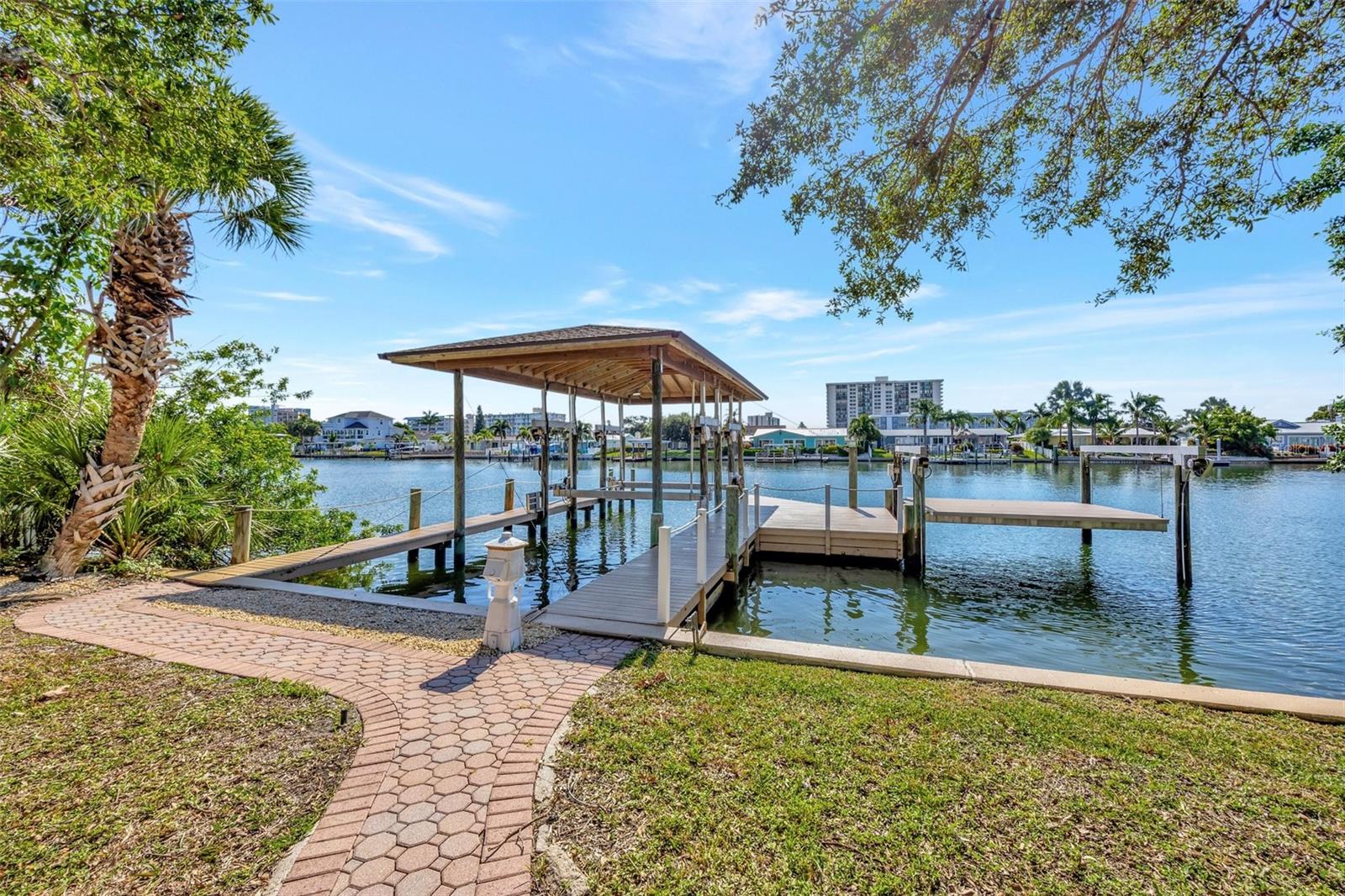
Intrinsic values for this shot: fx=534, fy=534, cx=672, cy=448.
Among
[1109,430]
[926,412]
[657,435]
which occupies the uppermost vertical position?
[926,412]

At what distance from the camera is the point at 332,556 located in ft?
31.6

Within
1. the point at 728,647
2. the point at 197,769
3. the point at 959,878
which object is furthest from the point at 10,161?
the point at 959,878

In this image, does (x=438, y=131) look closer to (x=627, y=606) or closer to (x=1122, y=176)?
(x=627, y=606)

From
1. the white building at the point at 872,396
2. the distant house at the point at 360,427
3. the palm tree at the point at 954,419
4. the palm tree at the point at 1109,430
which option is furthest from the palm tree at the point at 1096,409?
the distant house at the point at 360,427

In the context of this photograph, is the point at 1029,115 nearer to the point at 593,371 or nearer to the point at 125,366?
the point at 593,371

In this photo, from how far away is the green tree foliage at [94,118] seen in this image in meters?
A: 3.96

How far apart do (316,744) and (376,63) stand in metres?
7.69

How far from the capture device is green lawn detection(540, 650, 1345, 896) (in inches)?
97.3

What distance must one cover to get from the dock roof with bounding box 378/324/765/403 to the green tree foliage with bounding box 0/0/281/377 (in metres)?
4.21

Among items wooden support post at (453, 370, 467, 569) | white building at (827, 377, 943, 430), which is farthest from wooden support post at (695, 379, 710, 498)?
white building at (827, 377, 943, 430)

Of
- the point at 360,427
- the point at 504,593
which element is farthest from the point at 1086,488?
the point at 360,427

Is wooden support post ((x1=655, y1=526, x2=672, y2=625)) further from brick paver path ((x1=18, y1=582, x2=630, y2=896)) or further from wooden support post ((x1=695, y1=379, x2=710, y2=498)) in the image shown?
wooden support post ((x1=695, y1=379, x2=710, y2=498))

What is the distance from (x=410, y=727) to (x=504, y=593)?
1685mm

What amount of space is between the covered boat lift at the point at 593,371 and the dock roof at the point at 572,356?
2 cm
